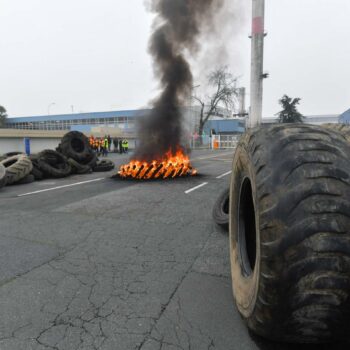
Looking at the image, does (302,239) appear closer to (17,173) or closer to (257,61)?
(17,173)

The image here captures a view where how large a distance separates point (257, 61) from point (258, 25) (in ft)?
6.01

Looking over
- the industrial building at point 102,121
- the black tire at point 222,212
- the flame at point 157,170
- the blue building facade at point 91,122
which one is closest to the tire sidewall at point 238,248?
the black tire at point 222,212

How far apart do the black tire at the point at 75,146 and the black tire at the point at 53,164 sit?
0.73 m

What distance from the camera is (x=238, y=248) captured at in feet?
8.64

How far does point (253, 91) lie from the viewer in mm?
17562

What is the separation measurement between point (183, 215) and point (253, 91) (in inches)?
544

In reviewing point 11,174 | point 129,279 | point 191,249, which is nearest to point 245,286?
point 129,279

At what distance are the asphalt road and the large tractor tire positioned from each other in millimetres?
531

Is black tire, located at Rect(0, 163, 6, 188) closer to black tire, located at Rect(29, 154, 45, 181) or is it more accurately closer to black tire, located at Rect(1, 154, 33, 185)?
black tire, located at Rect(1, 154, 33, 185)

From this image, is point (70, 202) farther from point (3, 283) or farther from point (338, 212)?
point (338, 212)

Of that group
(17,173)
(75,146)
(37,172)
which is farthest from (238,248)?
(75,146)

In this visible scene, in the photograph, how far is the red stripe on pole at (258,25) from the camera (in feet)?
52.6

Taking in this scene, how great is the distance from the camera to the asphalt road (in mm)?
2195

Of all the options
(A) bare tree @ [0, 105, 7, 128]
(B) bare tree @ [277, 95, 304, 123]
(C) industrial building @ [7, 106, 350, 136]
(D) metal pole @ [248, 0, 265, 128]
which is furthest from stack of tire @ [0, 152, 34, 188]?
(A) bare tree @ [0, 105, 7, 128]
